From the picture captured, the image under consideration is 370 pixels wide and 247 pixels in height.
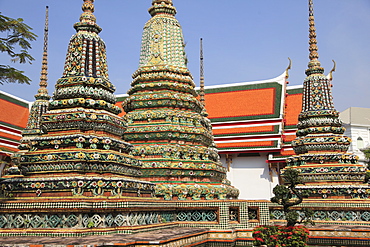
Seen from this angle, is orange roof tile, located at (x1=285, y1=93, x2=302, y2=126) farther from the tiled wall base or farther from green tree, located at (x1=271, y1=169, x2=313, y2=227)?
green tree, located at (x1=271, y1=169, x2=313, y2=227)

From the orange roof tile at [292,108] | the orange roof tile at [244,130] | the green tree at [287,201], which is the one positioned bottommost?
the green tree at [287,201]

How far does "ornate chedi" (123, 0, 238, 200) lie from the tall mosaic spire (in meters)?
4.42

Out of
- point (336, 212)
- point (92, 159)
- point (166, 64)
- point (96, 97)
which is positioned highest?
point (166, 64)

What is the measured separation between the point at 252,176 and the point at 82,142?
2089 centimetres

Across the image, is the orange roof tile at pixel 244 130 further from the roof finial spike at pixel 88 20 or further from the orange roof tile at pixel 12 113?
the roof finial spike at pixel 88 20

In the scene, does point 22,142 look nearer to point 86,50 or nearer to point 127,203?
point 86,50

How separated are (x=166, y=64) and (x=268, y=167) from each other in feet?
50.2

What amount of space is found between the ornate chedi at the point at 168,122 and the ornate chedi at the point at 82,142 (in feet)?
7.18

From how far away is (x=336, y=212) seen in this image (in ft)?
44.3

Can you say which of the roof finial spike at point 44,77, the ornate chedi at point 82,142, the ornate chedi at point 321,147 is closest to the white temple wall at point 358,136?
the ornate chedi at point 321,147

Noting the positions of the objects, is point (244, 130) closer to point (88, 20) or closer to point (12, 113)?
point (12, 113)

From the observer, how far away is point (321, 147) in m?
15.6

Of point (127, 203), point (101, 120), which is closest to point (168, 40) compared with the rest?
point (101, 120)

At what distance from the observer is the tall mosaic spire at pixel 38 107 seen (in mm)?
17047
